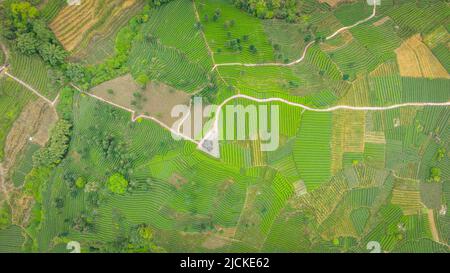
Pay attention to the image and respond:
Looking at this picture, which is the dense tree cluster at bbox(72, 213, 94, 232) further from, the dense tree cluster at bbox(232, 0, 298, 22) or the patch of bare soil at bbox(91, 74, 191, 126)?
the dense tree cluster at bbox(232, 0, 298, 22)

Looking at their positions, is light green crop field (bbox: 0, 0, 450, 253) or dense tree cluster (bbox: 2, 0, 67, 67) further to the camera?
dense tree cluster (bbox: 2, 0, 67, 67)

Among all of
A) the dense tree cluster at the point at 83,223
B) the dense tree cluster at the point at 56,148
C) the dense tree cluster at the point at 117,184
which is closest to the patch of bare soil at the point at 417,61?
the dense tree cluster at the point at 117,184

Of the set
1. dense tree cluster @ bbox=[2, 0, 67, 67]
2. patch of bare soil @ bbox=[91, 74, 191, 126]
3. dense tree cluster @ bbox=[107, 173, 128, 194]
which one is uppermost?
dense tree cluster @ bbox=[2, 0, 67, 67]

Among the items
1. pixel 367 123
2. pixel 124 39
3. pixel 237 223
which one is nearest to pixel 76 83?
pixel 124 39

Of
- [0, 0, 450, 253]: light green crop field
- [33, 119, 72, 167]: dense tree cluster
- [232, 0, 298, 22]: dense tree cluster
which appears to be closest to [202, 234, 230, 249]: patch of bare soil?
[0, 0, 450, 253]: light green crop field

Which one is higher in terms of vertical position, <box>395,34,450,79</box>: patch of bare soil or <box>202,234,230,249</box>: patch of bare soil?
<box>395,34,450,79</box>: patch of bare soil

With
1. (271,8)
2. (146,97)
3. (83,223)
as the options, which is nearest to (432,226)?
(271,8)

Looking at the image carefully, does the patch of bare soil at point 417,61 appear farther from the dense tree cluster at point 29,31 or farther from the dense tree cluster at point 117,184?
the dense tree cluster at point 29,31
